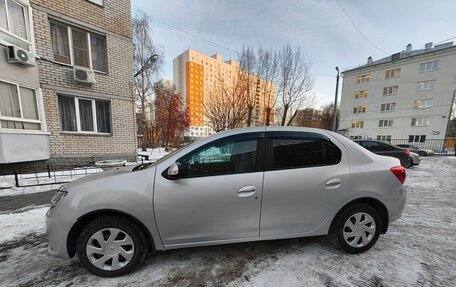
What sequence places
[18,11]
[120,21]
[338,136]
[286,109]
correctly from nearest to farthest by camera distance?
[338,136]
[18,11]
[120,21]
[286,109]

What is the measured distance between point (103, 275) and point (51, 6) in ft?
31.3

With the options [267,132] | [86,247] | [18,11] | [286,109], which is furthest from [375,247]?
[286,109]

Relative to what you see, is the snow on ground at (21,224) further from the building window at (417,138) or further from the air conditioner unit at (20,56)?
the building window at (417,138)

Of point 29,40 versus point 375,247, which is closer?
point 375,247

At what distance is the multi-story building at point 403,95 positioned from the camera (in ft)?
79.3

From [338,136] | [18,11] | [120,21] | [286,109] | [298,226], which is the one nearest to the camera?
[298,226]

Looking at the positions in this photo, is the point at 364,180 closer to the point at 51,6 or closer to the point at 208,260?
the point at 208,260

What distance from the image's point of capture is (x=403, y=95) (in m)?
27.0

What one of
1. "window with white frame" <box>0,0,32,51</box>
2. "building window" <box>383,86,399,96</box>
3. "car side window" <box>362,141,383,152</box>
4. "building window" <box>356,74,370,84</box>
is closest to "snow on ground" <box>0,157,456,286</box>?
"car side window" <box>362,141,383,152</box>

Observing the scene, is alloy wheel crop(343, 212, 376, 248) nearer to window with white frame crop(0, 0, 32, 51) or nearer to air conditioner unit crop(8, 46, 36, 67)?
air conditioner unit crop(8, 46, 36, 67)

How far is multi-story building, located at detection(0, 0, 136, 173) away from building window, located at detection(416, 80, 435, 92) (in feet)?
116

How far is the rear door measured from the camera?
2246 mm

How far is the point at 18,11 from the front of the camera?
20.9 ft

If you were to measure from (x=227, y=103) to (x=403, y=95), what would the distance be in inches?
1097
